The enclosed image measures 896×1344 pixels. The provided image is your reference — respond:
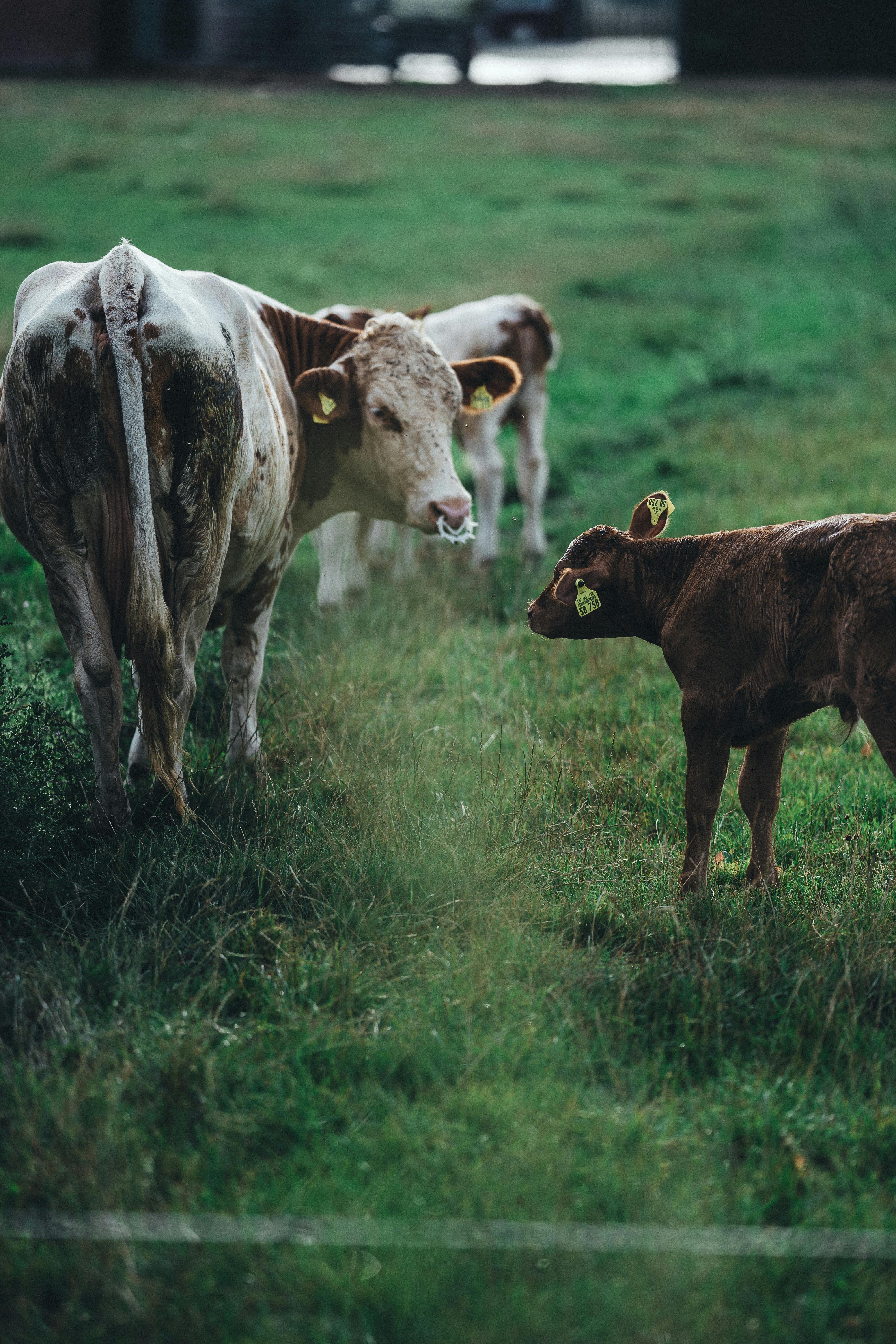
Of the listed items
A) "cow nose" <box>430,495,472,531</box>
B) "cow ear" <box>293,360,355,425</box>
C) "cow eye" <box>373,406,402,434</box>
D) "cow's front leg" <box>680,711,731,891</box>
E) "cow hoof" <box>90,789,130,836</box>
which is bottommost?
"cow hoof" <box>90,789,130,836</box>

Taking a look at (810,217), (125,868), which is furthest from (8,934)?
(810,217)

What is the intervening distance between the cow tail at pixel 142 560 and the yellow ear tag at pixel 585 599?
4.71ft

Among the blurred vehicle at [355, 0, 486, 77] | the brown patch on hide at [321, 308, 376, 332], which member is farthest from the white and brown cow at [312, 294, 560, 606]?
the blurred vehicle at [355, 0, 486, 77]

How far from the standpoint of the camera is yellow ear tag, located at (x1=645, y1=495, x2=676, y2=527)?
14.5 feet

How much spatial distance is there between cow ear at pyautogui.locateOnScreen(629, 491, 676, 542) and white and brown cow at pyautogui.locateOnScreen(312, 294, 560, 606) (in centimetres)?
355

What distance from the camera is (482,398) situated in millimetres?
5715

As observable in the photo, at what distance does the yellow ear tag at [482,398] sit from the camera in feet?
18.7

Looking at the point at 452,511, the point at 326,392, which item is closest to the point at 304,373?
the point at 326,392

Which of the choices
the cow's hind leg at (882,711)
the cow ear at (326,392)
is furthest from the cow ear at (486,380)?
the cow's hind leg at (882,711)

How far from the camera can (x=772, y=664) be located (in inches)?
148

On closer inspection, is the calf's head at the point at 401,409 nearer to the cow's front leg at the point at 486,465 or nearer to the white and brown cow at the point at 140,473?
the white and brown cow at the point at 140,473

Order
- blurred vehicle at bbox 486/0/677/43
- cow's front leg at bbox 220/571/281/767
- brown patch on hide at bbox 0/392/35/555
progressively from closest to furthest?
brown patch on hide at bbox 0/392/35/555 < cow's front leg at bbox 220/571/281/767 < blurred vehicle at bbox 486/0/677/43

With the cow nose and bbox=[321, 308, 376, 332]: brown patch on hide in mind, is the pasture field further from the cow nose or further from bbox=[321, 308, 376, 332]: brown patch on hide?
bbox=[321, 308, 376, 332]: brown patch on hide

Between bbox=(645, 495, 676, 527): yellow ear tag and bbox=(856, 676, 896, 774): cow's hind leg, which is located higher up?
bbox=(645, 495, 676, 527): yellow ear tag
